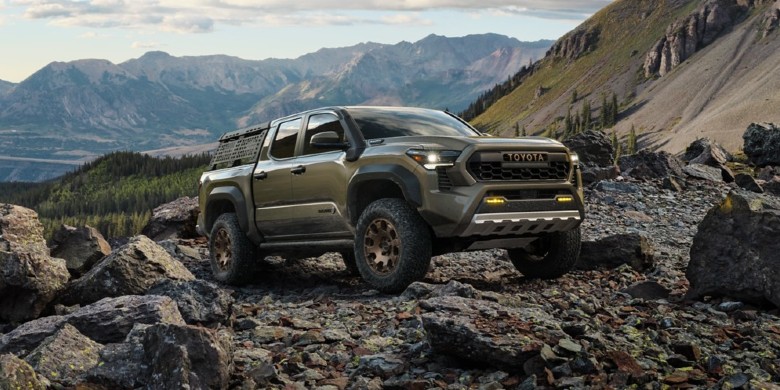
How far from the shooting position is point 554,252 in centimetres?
1121

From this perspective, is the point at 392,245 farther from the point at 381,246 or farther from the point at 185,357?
the point at 185,357

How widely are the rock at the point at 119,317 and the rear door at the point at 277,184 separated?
12.6 ft

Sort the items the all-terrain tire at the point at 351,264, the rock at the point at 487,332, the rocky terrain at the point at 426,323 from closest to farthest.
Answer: the rocky terrain at the point at 426,323 → the rock at the point at 487,332 → the all-terrain tire at the point at 351,264

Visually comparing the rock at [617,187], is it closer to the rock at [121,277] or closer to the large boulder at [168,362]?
the rock at [121,277]

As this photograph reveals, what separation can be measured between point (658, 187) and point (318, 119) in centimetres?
1561

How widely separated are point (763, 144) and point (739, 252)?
29095mm

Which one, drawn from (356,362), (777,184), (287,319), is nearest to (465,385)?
(356,362)

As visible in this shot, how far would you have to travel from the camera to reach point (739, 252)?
9.31 meters

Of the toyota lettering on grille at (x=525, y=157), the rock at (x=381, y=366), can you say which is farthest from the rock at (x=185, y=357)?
the toyota lettering on grille at (x=525, y=157)

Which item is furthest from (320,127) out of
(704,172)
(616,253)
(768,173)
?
(768,173)

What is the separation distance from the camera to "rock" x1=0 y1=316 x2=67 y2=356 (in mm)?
7691

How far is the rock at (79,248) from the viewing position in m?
14.4

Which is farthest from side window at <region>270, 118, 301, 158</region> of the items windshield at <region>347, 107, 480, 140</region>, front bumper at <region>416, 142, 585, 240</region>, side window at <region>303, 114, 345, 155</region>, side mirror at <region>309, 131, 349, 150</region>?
front bumper at <region>416, 142, 585, 240</region>

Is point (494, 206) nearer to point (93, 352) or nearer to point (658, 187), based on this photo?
point (93, 352)
